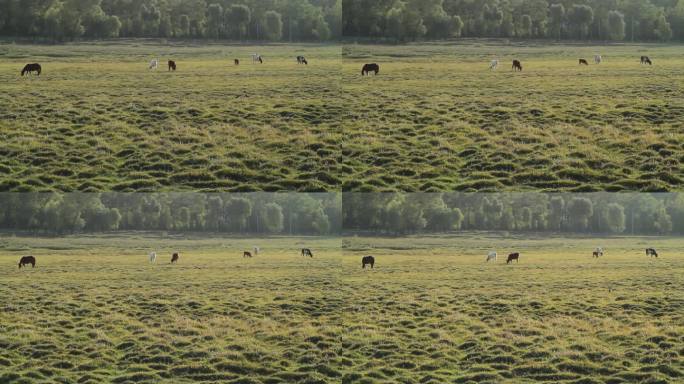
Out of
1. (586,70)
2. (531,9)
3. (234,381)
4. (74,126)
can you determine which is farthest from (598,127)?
(74,126)

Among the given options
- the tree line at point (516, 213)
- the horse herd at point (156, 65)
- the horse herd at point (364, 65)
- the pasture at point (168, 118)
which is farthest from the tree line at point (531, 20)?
the tree line at point (516, 213)

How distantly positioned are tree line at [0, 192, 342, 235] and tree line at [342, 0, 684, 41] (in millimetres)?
1877

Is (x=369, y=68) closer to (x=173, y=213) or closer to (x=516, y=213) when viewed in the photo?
(x=516, y=213)

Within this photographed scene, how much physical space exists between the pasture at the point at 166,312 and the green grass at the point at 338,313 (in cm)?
1

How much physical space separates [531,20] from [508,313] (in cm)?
301

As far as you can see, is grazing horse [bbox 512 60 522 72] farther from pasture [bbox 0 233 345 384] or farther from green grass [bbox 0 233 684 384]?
pasture [bbox 0 233 345 384]

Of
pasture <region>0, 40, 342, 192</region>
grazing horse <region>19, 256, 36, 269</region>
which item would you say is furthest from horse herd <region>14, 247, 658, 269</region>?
pasture <region>0, 40, 342, 192</region>

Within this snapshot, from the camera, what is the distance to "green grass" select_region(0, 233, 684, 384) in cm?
862

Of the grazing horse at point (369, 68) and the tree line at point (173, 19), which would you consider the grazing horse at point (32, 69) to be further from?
the grazing horse at point (369, 68)

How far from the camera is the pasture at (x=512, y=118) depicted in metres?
8.83

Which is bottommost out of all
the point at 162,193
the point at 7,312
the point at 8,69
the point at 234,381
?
the point at 234,381

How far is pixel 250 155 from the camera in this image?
8914 mm

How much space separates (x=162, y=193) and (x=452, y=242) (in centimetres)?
285

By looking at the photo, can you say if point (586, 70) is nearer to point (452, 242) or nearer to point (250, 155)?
point (452, 242)
